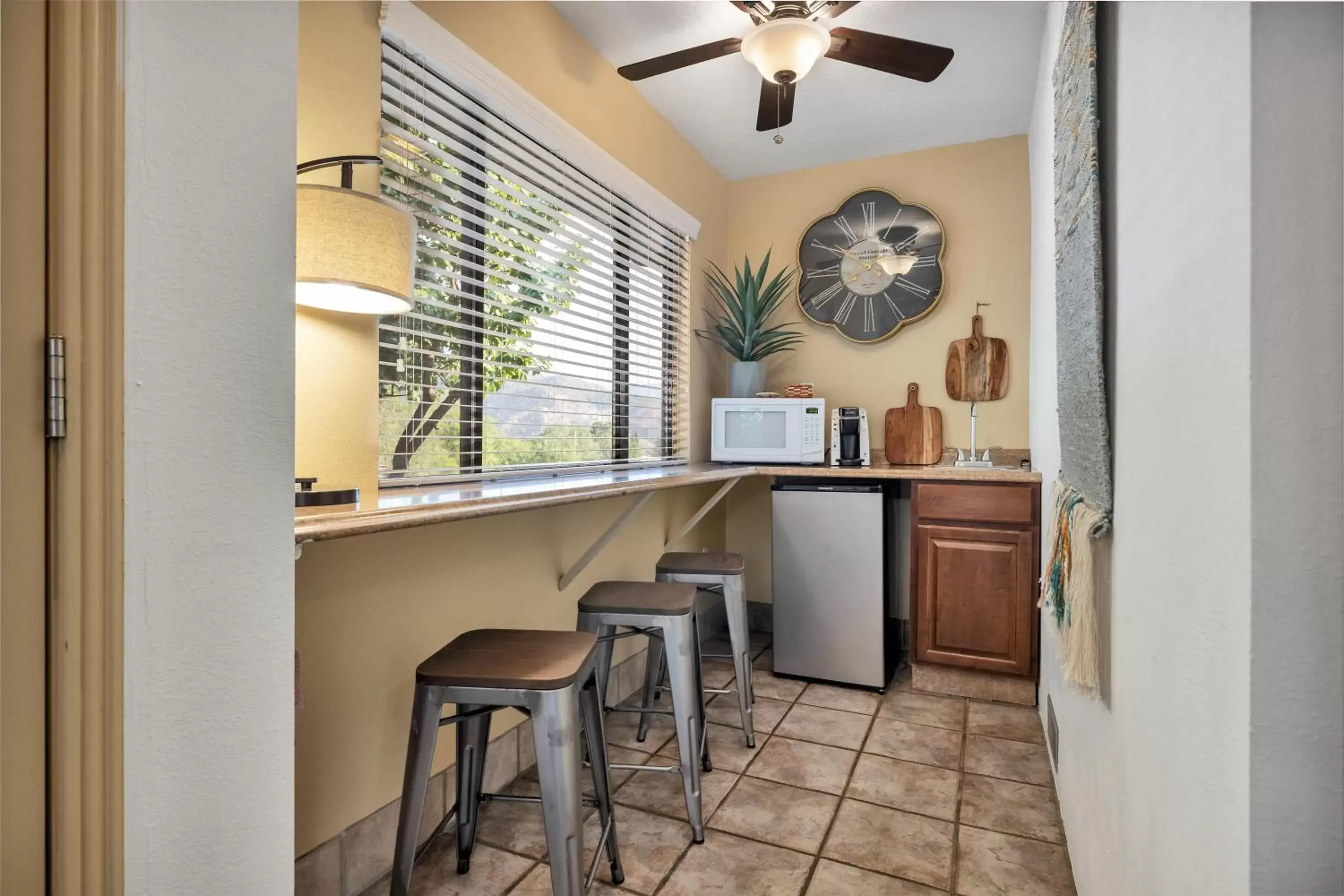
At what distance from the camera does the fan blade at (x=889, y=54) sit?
1.94 m

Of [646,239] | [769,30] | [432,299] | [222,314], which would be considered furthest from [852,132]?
[222,314]

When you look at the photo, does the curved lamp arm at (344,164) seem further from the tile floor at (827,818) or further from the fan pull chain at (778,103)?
the tile floor at (827,818)

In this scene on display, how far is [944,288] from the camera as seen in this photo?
10.9 ft

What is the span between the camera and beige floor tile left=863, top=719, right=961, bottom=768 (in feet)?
7.33

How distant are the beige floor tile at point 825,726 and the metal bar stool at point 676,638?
584 millimetres

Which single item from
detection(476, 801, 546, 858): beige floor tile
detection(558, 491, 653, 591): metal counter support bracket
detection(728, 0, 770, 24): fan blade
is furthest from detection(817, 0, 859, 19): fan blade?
detection(476, 801, 546, 858): beige floor tile

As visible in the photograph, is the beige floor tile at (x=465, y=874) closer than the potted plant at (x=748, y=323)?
Yes

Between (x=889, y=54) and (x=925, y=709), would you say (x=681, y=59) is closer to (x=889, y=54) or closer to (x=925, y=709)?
Result: (x=889, y=54)

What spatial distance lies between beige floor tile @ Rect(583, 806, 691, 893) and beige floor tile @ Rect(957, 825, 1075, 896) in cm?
70

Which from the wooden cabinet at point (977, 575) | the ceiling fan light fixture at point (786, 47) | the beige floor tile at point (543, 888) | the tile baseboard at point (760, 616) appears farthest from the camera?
the tile baseboard at point (760, 616)

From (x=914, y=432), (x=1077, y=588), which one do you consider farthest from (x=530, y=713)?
(x=914, y=432)

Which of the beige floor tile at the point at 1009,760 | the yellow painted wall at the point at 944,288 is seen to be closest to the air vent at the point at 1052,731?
the beige floor tile at the point at 1009,760

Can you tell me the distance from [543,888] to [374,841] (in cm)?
42

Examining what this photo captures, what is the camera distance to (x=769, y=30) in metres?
1.88
